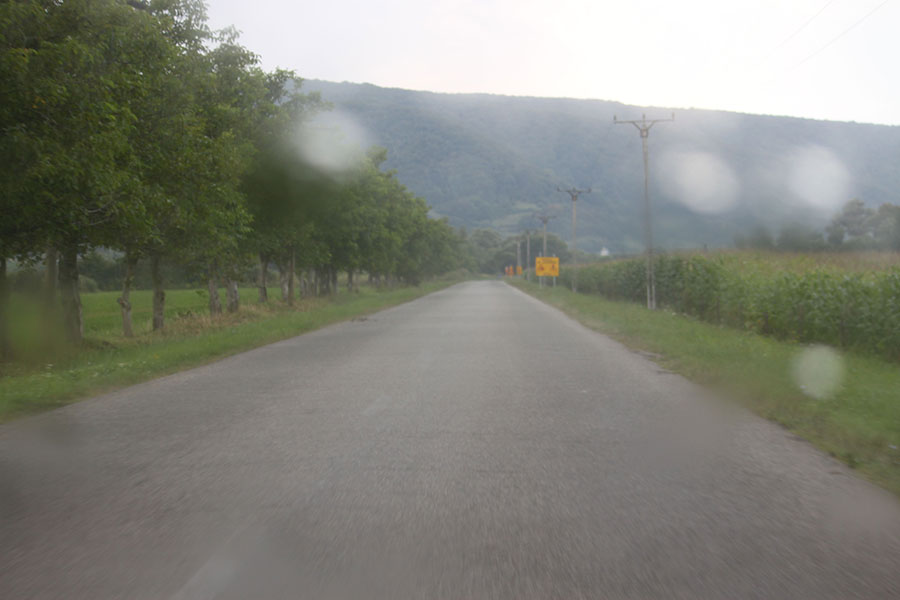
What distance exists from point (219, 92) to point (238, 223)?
16.9 ft

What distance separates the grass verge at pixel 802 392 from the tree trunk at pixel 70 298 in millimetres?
13759

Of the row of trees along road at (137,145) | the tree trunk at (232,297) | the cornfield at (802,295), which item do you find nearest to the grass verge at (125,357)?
the tree trunk at (232,297)

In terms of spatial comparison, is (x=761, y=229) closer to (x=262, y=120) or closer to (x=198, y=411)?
(x=262, y=120)

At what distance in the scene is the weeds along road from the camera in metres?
→ 3.63

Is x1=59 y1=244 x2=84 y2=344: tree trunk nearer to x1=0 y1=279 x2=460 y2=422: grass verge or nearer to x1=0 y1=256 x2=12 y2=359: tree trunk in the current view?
x1=0 y1=279 x2=460 y2=422: grass verge

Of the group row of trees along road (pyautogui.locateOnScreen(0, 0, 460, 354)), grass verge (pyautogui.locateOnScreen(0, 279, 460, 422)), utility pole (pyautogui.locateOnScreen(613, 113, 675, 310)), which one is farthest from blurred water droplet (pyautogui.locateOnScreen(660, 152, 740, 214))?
row of trees along road (pyautogui.locateOnScreen(0, 0, 460, 354))

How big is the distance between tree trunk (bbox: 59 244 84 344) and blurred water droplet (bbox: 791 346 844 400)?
52.5 feet

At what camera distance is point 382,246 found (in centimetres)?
4966

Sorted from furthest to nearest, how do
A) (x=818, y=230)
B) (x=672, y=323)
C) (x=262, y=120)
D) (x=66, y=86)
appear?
1. (x=262, y=120)
2. (x=818, y=230)
3. (x=672, y=323)
4. (x=66, y=86)

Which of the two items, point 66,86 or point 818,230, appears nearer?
point 66,86

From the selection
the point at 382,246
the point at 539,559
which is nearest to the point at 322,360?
the point at 539,559

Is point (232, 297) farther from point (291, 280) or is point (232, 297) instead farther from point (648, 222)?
point (648, 222)

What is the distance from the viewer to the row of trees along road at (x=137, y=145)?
39.3 ft

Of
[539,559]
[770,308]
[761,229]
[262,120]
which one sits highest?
[262,120]
